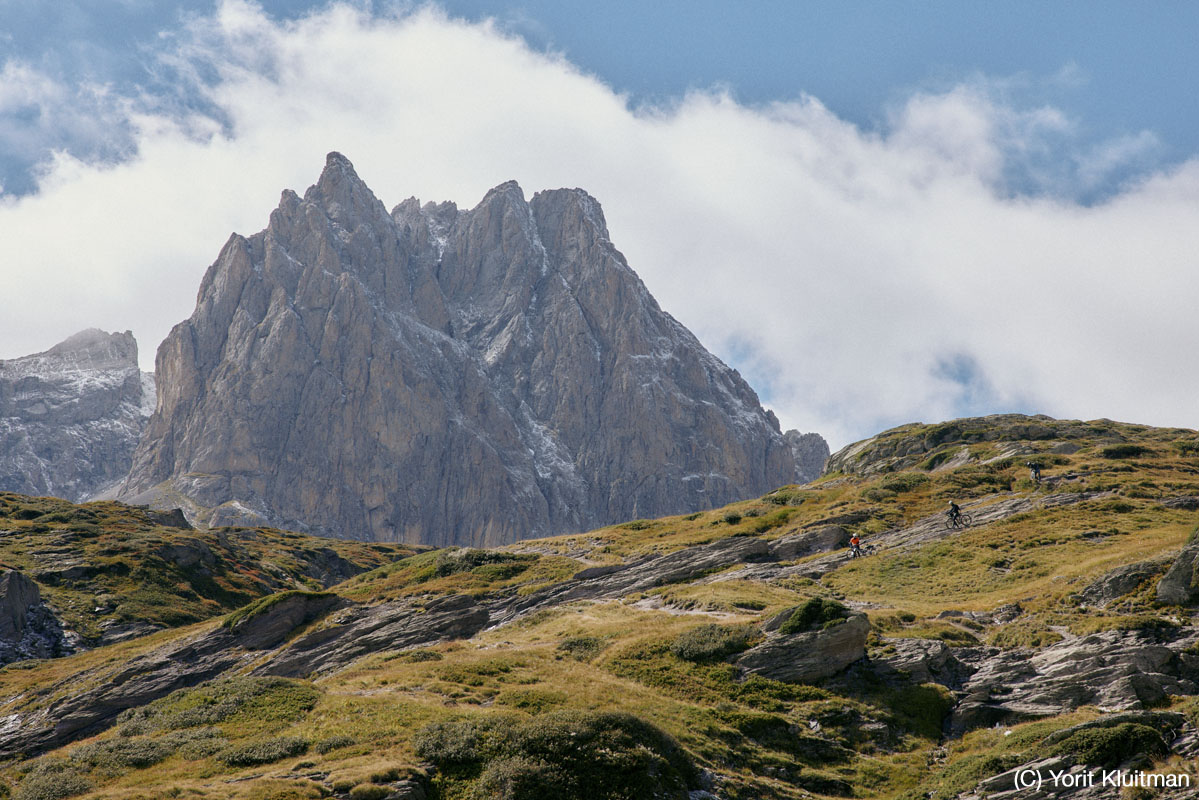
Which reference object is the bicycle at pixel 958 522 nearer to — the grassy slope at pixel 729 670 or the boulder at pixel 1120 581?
the grassy slope at pixel 729 670

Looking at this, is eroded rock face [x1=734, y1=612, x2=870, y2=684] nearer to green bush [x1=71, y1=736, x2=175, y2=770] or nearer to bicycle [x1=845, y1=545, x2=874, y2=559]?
green bush [x1=71, y1=736, x2=175, y2=770]

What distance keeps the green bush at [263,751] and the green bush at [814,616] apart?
21.7m

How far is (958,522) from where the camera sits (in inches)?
2522

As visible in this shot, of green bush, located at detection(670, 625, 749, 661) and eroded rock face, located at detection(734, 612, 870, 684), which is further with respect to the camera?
green bush, located at detection(670, 625, 749, 661)

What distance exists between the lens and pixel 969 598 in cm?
4716

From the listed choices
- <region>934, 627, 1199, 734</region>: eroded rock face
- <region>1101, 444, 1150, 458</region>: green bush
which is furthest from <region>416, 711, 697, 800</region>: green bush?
<region>1101, 444, 1150, 458</region>: green bush

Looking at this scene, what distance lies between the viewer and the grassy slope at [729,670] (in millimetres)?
26250

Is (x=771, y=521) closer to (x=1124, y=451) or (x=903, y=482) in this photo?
(x=903, y=482)

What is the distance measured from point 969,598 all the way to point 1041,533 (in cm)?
1376

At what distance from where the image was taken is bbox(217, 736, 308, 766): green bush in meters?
Answer: 26.0

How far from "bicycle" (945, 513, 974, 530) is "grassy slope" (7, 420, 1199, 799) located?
1956 millimetres

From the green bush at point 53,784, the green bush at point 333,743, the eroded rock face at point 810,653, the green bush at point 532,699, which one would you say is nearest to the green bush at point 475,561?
the eroded rock face at point 810,653

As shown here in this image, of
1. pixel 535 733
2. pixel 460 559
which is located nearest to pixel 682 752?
pixel 535 733

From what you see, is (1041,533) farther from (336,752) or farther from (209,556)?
(209,556)
